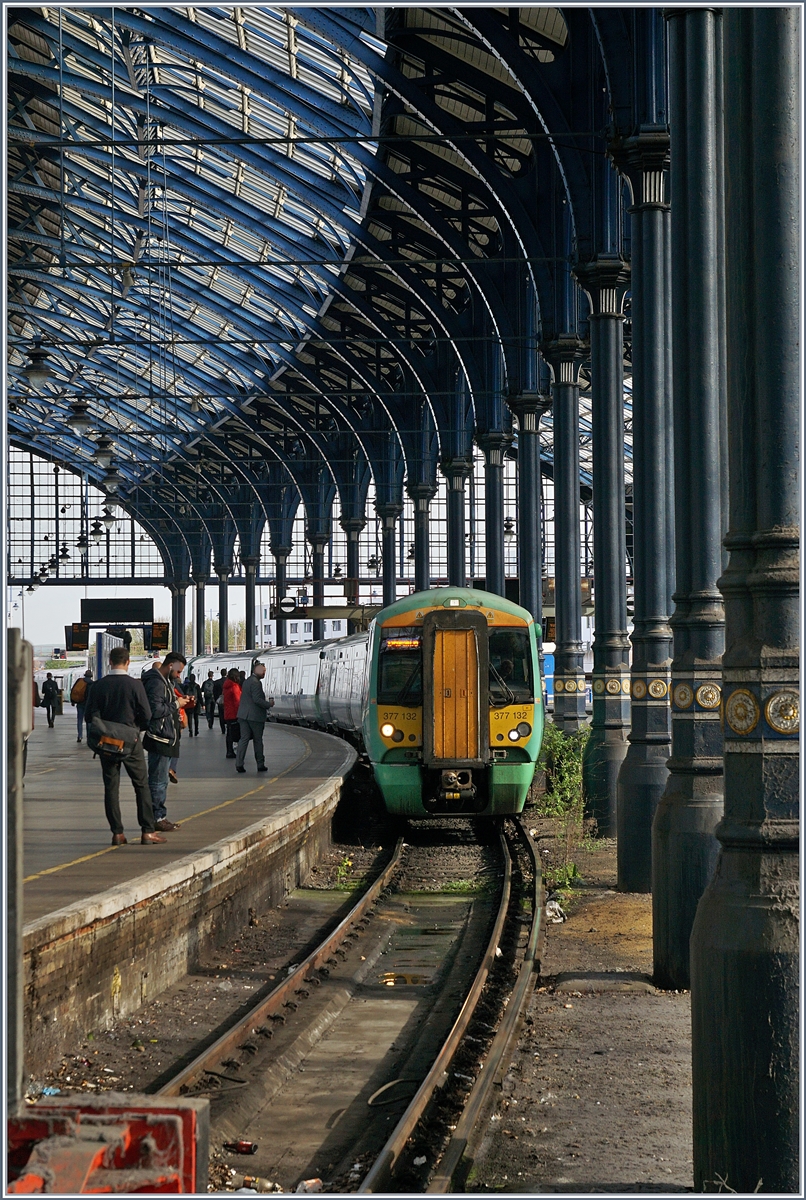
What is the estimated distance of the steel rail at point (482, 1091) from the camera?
20.7ft

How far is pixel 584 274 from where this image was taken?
781 inches

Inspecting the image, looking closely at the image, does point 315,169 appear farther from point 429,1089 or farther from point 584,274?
point 429,1089

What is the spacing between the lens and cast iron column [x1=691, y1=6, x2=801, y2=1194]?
227 inches

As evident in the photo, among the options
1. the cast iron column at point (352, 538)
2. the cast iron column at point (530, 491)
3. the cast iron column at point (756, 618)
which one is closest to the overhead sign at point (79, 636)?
the cast iron column at point (352, 538)

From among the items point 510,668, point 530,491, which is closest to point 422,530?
point 530,491

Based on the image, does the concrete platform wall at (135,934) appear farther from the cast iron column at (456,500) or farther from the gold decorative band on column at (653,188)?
the cast iron column at (456,500)

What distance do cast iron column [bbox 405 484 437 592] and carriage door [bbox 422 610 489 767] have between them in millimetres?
28517

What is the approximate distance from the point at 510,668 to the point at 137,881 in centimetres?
891

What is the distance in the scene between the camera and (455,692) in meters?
18.0

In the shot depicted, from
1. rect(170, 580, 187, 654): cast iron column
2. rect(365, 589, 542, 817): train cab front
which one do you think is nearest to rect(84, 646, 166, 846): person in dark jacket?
rect(365, 589, 542, 817): train cab front

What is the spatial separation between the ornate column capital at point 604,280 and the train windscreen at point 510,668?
437 centimetres

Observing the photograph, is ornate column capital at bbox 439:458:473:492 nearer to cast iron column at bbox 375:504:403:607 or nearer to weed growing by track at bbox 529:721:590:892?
cast iron column at bbox 375:504:403:607

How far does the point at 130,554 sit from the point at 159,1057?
84.2m

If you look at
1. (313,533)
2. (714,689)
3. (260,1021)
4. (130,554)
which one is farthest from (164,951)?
(130,554)
